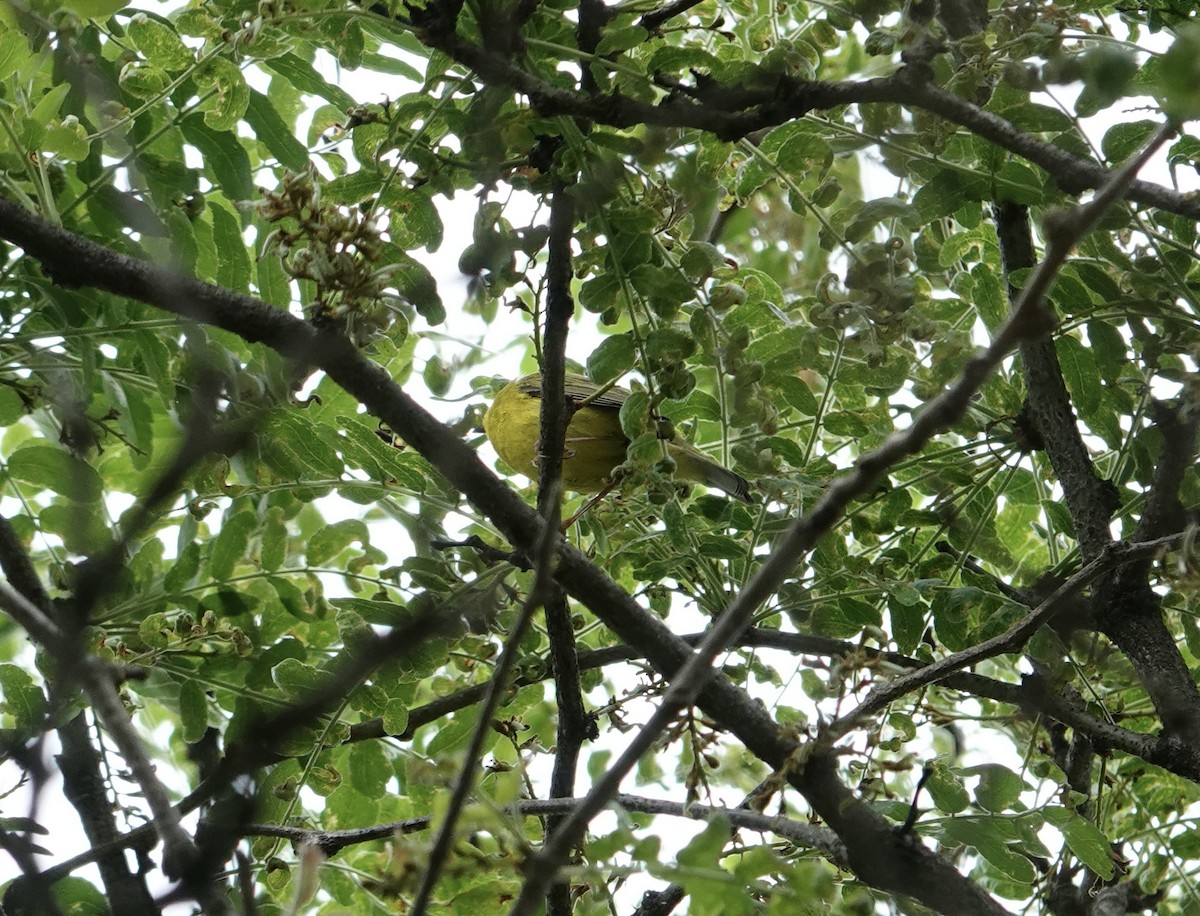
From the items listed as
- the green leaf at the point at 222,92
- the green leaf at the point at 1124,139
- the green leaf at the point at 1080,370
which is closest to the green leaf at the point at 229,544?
the green leaf at the point at 222,92

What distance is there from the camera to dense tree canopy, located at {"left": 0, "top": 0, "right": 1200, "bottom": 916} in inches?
83.8

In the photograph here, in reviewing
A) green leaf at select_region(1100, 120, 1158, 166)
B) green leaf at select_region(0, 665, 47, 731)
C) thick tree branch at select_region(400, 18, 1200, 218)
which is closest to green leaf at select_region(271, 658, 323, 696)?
green leaf at select_region(0, 665, 47, 731)

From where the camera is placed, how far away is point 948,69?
92.9 inches

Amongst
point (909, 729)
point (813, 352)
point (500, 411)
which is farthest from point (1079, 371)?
point (500, 411)

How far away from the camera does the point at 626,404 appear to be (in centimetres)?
233

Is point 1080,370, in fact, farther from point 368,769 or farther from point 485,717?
point 485,717

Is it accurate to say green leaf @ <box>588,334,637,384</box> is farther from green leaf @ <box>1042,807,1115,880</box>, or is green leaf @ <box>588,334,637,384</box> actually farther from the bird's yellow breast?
the bird's yellow breast

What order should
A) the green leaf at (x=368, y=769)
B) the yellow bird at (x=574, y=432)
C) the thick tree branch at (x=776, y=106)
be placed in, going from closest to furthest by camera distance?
1. the thick tree branch at (x=776, y=106)
2. the green leaf at (x=368, y=769)
3. the yellow bird at (x=574, y=432)

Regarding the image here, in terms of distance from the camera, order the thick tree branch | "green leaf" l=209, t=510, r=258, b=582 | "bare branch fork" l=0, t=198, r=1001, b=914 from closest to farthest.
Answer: "bare branch fork" l=0, t=198, r=1001, b=914, the thick tree branch, "green leaf" l=209, t=510, r=258, b=582

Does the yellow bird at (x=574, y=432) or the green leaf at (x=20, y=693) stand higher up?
the yellow bird at (x=574, y=432)

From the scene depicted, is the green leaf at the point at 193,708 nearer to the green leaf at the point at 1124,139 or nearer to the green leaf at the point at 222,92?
the green leaf at the point at 222,92

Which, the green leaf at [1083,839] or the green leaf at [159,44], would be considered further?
the green leaf at [159,44]

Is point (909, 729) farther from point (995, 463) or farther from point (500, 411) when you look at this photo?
point (500, 411)

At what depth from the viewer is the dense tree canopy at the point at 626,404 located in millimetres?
2129
